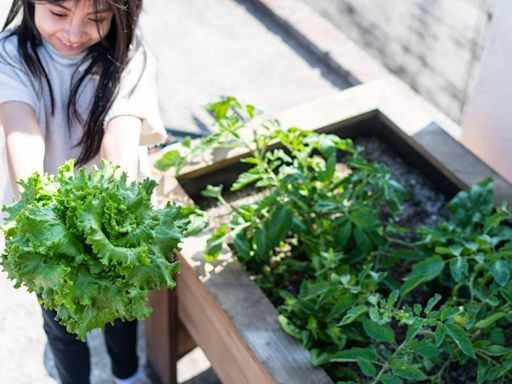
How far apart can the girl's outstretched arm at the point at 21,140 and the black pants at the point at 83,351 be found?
481 mm

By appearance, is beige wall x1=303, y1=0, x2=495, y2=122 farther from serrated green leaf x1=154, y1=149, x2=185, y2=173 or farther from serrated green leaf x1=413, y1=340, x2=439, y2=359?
serrated green leaf x1=413, y1=340, x2=439, y2=359

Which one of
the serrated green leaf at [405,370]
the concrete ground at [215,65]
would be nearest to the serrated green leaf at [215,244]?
the serrated green leaf at [405,370]

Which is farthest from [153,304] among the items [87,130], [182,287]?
[87,130]

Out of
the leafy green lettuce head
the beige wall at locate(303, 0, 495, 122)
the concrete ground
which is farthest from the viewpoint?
the beige wall at locate(303, 0, 495, 122)

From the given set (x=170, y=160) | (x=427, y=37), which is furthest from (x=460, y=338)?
(x=427, y=37)

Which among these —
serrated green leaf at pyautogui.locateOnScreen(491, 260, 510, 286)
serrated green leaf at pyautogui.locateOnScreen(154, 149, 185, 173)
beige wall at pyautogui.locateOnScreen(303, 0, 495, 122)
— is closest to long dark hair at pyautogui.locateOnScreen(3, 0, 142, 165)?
serrated green leaf at pyautogui.locateOnScreen(154, 149, 185, 173)

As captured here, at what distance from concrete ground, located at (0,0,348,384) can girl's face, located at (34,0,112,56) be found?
1134 mm

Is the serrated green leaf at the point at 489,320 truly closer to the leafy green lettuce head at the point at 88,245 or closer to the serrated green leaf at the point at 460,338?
the serrated green leaf at the point at 460,338

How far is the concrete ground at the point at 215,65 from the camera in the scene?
3.18 metres

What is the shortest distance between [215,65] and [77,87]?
1.54 meters

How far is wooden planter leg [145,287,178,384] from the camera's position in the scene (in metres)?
2.24

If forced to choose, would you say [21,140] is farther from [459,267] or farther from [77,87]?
[459,267]

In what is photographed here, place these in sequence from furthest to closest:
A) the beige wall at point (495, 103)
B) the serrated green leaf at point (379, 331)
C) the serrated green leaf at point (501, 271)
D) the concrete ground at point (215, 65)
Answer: the concrete ground at point (215, 65) → the beige wall at point (495, 103) → the serrated green leaf at point (501, 271) → the serrated green leaf at point (379, 331)

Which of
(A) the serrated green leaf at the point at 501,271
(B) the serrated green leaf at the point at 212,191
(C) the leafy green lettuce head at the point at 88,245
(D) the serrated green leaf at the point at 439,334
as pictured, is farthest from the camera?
(B) the serrated green leaf at the point at 212,191
